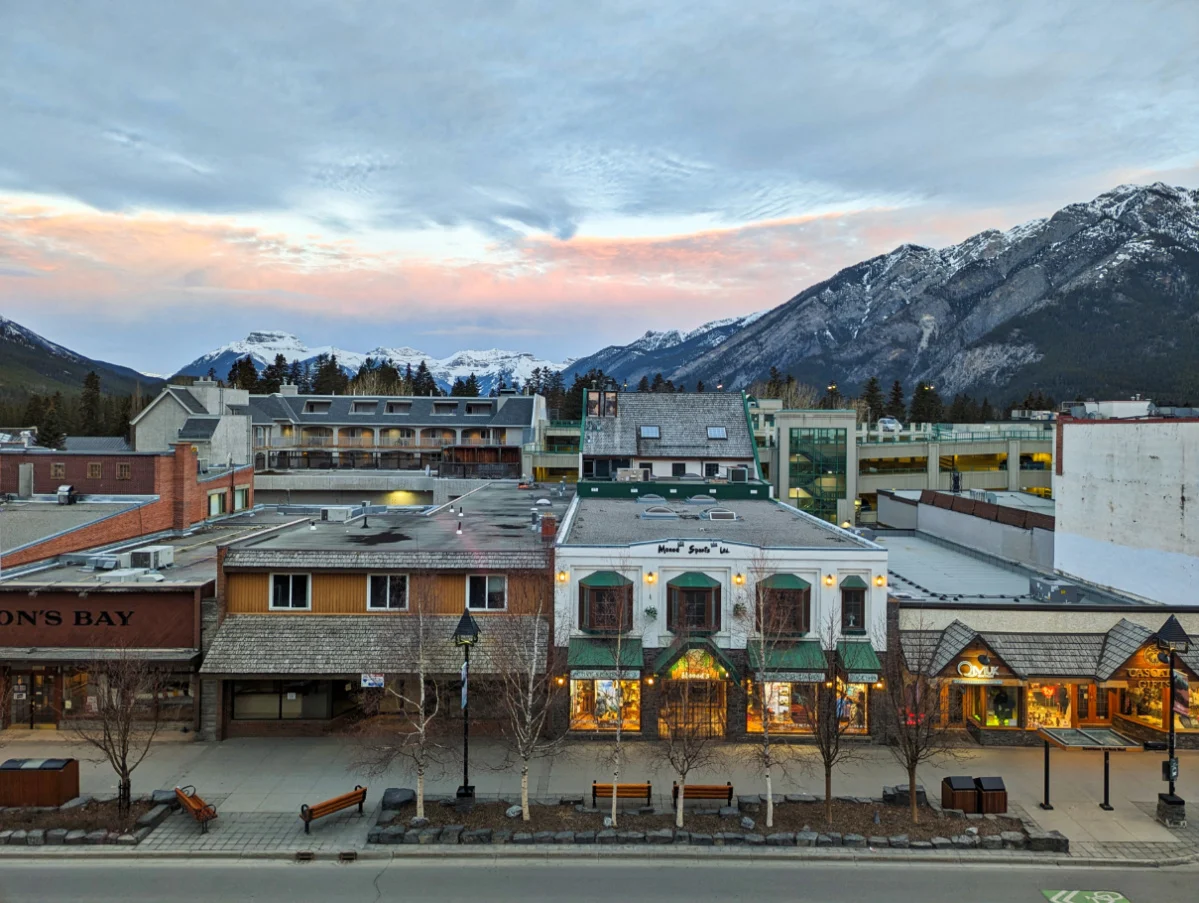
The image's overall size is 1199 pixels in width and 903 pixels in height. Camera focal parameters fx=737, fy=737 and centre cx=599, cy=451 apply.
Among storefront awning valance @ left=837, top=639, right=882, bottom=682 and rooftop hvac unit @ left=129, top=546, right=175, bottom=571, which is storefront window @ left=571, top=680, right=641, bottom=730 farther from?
rooftop hvac unit @ left=129, top=546, right=175, bottom=571

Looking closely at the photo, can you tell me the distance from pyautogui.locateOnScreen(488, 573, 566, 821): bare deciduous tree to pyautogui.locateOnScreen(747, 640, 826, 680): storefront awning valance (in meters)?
6.87

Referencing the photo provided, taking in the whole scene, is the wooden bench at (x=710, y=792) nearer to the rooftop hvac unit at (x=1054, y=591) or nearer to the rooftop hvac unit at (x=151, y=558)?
the rooftop hvac unit at (x=1054, y=591)

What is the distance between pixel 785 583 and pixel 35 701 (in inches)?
1094

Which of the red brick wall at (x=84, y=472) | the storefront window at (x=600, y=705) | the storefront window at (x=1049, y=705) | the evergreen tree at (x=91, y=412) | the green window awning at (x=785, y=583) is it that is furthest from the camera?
the evergreen tree at (x=91, y=412)

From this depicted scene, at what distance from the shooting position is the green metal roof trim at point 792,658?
1008 inches

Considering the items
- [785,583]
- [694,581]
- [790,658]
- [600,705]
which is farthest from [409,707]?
[785,583]

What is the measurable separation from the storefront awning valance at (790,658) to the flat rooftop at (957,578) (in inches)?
189

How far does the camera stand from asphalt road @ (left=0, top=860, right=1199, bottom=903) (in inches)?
659

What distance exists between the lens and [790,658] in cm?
2591

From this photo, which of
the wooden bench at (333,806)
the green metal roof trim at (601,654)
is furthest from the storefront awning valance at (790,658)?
the wooden bench at (333,806)

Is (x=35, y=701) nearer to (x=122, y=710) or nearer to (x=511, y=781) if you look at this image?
(x=122, y=710)

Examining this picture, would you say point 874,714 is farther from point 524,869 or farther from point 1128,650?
point 524,869

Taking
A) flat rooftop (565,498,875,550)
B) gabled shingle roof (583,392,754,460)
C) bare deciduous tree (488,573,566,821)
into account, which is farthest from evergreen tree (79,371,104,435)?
bare deciduous tree (488,573,566,821)

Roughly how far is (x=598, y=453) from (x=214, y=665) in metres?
38.4
